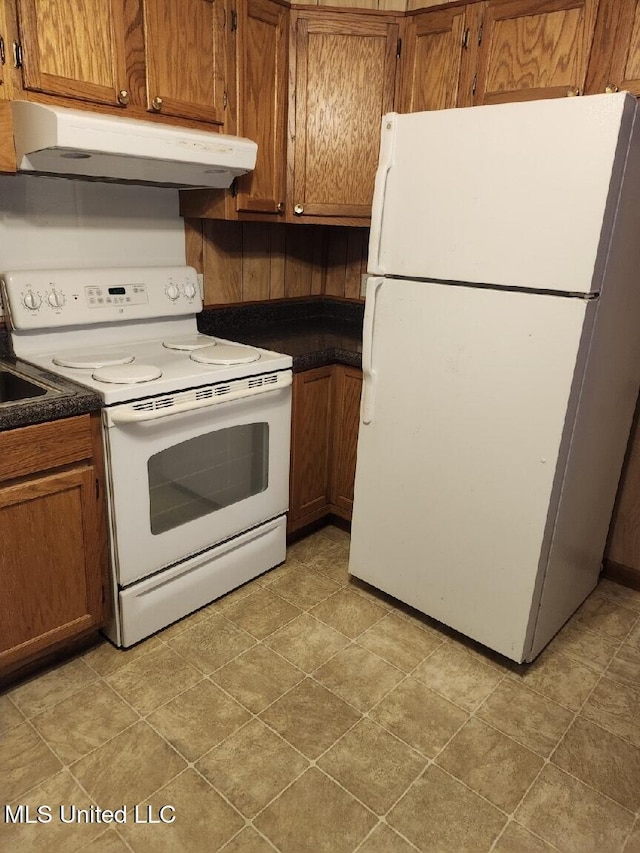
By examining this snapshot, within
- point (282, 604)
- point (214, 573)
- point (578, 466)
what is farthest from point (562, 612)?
point (214, 573)

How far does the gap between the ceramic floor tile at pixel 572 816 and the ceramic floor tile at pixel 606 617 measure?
28.6 inches

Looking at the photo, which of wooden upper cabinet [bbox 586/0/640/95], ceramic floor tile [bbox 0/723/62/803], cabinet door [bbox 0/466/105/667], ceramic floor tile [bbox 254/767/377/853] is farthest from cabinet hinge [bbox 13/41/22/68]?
ceramic floor tile [bbox 254/767/377/853]

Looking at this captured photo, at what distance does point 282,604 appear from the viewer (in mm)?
2260

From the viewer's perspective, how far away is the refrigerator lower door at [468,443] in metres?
1.67

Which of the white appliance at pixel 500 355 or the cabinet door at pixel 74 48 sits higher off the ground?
the cabinet door at pixel 74 48

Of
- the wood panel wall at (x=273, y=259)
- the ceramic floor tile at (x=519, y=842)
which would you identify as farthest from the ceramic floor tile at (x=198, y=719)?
A: the wood panel wall at (x=273, y=259)

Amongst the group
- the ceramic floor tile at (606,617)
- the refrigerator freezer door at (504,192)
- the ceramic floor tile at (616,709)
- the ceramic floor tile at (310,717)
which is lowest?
the ceramic floor tile at (310,717)

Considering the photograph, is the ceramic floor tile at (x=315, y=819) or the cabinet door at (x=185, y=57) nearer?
the ceramic floor tile at (x=315, y=819)

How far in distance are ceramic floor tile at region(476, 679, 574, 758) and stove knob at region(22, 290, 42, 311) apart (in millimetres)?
1906

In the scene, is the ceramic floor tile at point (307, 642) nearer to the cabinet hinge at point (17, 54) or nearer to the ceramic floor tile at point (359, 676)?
the ceramic floor tile at point (359, 676)

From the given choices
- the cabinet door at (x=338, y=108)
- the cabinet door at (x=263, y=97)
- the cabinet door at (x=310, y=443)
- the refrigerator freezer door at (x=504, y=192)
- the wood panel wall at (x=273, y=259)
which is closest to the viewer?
the refrigerator freezer door at (x=504, y=192)

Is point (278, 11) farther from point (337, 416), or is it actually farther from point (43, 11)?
point (337, 416)

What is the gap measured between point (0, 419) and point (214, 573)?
3.24 ft

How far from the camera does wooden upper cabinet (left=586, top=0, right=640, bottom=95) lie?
1815 millimetres
